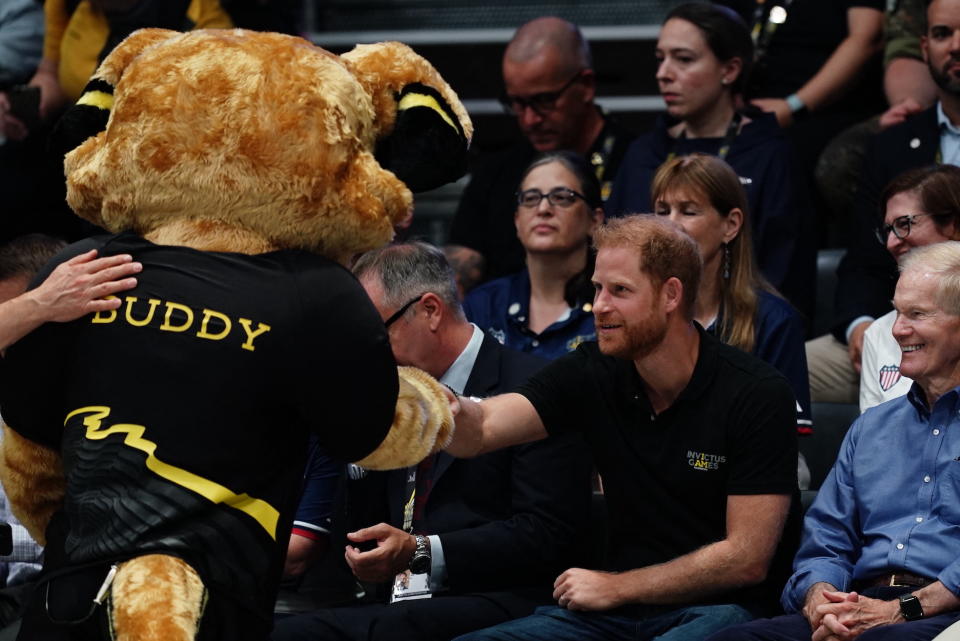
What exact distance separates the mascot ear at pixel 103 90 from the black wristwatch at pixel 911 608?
1.93m

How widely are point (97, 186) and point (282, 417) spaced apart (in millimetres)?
515

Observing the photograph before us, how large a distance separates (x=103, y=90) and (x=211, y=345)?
573 millimetres

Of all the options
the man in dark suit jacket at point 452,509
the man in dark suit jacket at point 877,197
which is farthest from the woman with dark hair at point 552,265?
the man in dark suit jacket at point 877,197

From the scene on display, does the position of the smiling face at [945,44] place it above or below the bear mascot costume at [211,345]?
above

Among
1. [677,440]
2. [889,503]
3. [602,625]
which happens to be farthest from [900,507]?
[602,625]

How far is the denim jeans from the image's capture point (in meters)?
3.22

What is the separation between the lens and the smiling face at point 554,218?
4453mm

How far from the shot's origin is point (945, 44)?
4.60 m

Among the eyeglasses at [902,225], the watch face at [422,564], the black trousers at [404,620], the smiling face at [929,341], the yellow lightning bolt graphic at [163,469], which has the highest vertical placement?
the eyeglasses at [902,225]

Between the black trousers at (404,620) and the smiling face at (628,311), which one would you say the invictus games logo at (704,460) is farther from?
the black trousers at (404,620)

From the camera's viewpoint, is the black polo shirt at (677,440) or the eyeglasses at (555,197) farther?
the eyeglasses at (555,197)

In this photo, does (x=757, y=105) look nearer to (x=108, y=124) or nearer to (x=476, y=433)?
(x=476, y=433)

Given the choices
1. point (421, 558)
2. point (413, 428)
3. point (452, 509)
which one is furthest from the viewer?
point (452, 509)

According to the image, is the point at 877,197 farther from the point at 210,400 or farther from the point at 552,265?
the point at 210,400
